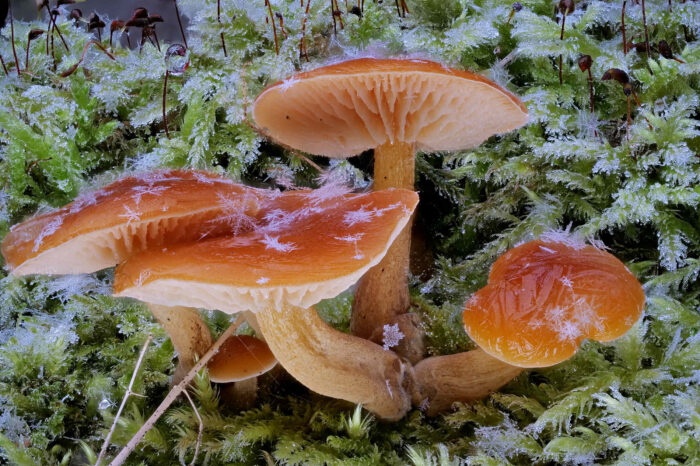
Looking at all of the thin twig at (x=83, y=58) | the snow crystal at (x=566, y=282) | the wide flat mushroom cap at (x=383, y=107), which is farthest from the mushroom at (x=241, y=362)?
the thin twig at (x=83, y=58)

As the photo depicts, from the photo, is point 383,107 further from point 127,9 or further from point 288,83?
point 127,9

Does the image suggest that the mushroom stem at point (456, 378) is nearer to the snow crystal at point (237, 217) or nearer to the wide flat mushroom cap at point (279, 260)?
the wide flat mushroom cap at point (279, 260)

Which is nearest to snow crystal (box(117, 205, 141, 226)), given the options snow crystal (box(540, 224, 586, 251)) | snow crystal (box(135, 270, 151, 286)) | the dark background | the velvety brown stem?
snow crystal (box(135, 270, 151, 286))

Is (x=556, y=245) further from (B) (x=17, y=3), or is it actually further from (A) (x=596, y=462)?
(B) (x=17, y=3)

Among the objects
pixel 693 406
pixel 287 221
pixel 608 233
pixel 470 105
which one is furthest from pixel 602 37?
pixel 287 221

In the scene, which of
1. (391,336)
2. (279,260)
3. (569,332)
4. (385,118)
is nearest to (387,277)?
(391,336)

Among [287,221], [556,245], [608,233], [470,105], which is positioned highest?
[470,105]

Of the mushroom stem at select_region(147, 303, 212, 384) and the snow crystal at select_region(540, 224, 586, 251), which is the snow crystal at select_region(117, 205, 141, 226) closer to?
the mushroom stem at select_region(147, 303, 212, 384)
